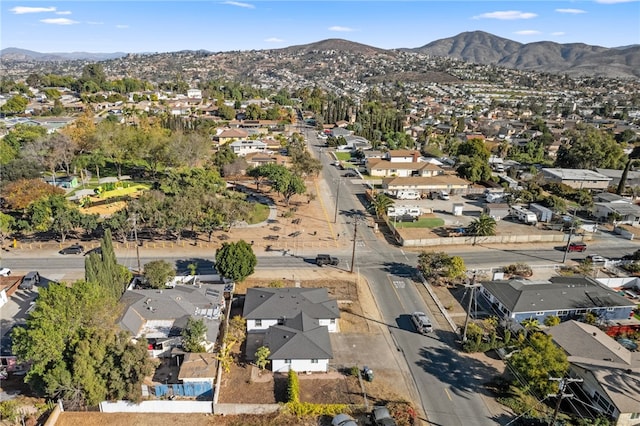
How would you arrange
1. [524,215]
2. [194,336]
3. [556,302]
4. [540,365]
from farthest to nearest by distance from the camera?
[524,215] < [556,302] < [194,336] < [540,365]

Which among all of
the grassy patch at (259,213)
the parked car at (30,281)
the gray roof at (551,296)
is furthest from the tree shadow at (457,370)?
the parked car at (30,281)

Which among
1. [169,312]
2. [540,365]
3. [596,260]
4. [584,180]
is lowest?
[169,312]

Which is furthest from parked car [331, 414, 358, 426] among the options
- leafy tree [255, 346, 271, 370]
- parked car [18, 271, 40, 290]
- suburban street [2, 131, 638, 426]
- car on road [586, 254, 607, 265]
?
car on road [586, 254, 607, 265]

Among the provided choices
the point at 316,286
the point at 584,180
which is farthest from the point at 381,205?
the point at 584,180

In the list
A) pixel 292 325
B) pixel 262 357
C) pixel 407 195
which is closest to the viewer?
pixel 262 357

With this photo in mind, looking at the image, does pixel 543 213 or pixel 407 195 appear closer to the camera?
pixel 543 213

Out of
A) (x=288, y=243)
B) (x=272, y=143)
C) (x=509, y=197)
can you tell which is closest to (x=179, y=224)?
(x=288, y=243)

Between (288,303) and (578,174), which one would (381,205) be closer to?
(288,303)
